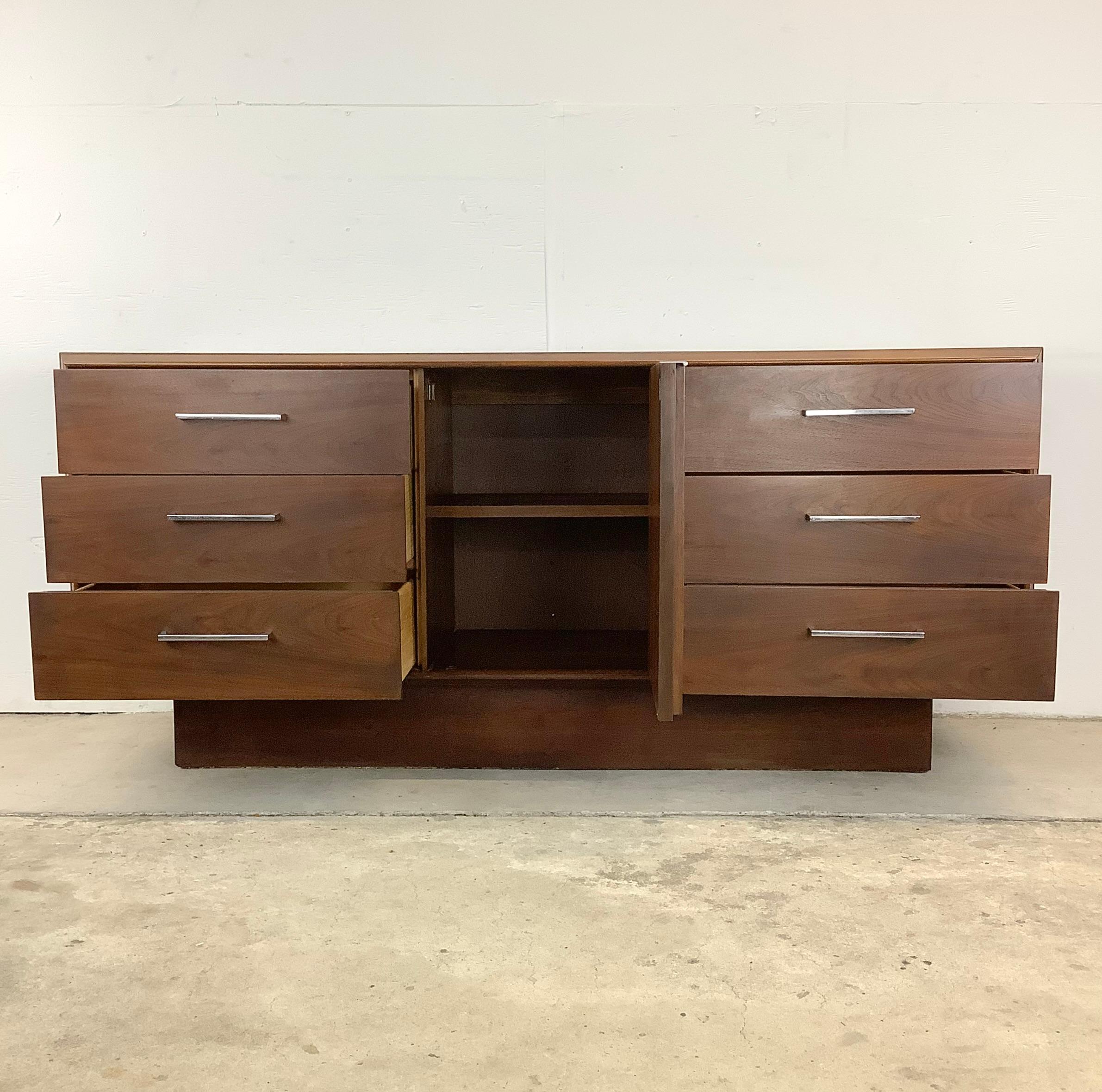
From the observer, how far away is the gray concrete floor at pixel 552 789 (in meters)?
1.47

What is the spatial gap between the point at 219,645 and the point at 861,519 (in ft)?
3.23

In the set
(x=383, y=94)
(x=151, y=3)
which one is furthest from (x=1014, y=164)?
(x=151, y=3)

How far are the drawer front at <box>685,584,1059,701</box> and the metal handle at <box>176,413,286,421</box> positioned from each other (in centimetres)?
68

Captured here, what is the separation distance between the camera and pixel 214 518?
4.75ft

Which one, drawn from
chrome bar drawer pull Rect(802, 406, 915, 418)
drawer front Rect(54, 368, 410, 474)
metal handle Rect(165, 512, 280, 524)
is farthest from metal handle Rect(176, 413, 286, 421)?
chrome bar drawer pull Rect(802, 406, 915, 418)

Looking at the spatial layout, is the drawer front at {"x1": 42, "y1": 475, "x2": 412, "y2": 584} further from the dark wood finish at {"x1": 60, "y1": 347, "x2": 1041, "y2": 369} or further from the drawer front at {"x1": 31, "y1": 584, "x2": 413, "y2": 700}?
the dark wood finish at {"x1": 60, "y1": 347, "x2": 1041, "y2": 369}

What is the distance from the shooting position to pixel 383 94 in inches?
77.0

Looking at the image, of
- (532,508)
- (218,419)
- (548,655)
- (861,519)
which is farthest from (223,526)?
(861,519)

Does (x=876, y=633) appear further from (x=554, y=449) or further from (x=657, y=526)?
(x=554, y=449)

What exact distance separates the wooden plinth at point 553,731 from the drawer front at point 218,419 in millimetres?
442

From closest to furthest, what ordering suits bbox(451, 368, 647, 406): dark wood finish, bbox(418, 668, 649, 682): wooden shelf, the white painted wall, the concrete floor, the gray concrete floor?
the concrete floor → the gray concrete floor → bbox(418, 668, 649, 682): wooden shelf → bbox(451, 368, 647, 406): dark wood finish → the white painted wall

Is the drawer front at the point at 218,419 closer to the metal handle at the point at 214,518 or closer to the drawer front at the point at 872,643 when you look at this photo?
the metal handle at the point at 214,518

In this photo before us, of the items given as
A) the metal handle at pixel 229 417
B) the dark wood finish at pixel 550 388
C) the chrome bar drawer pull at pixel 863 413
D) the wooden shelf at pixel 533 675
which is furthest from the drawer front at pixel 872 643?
the metal handle at pixel 229 417

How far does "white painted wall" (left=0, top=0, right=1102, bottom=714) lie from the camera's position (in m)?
1.93
